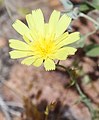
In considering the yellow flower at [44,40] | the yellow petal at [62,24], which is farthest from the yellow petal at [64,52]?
the yellow petal at [62,24]

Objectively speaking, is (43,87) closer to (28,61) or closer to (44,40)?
(44,40)

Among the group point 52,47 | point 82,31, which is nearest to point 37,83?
point 82,31

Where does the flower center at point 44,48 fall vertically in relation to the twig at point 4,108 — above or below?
above

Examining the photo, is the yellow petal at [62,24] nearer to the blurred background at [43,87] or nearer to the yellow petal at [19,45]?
the yellow petal at [19,45]

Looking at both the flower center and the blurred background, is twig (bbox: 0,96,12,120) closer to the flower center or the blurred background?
the blurred background

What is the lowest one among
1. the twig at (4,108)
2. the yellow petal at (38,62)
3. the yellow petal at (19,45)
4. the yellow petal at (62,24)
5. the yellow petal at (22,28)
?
the twig at (4,108)

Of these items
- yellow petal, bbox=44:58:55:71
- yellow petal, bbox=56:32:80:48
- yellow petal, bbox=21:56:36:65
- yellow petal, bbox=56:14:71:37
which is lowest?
yellow petal, bbox=44:58:55:71

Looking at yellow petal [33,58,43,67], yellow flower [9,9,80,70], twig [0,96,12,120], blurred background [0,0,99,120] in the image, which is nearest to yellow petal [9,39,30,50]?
yellow flower [9,9,80,70]

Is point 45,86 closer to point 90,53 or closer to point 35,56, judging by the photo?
point 90,53

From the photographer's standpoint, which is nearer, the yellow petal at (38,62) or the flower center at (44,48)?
the yellow petal at (38,62)
